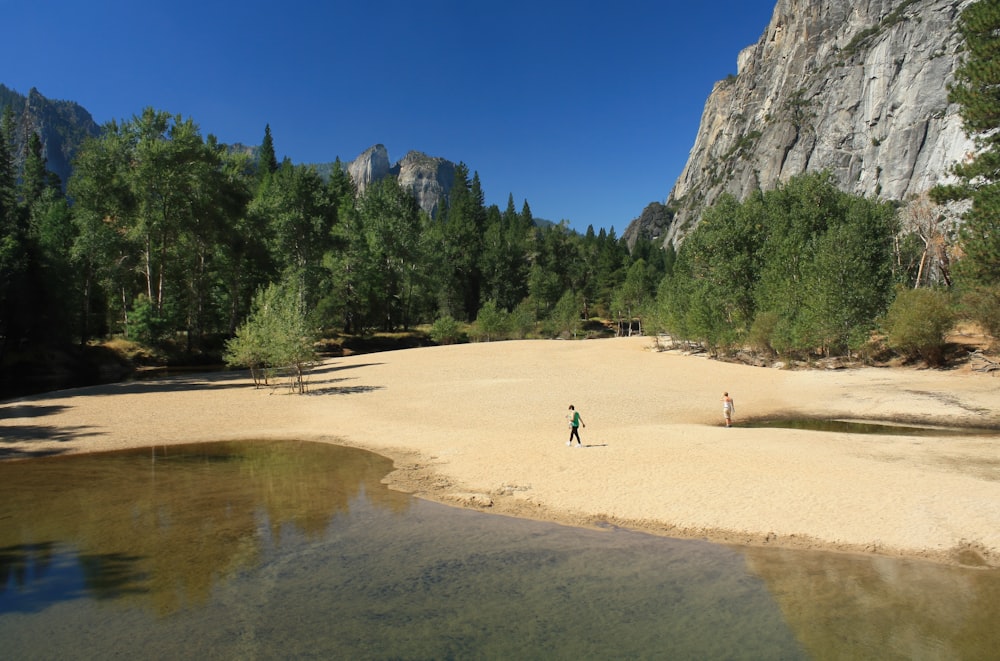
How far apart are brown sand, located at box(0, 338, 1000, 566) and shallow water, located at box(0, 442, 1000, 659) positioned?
1257mm

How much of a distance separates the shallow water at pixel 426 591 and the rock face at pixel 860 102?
85596 millimetres

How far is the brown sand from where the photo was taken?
11906 millimetres

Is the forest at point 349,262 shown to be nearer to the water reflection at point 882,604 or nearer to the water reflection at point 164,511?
the water reflection at point 164,511

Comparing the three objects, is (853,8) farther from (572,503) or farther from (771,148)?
(572,503)

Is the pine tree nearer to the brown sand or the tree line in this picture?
the brown sand

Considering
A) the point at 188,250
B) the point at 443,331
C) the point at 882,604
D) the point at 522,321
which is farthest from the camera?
the point at 522,321

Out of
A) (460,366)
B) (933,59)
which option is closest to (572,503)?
(460,366)

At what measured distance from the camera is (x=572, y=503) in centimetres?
1336

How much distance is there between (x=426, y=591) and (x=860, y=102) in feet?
549

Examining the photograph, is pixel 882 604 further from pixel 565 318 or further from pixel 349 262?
pixel 565 318

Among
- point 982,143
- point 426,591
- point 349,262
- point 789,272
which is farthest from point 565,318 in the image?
point 426,591

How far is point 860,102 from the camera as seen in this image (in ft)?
449

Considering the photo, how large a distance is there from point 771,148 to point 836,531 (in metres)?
184

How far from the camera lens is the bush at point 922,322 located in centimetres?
3356
